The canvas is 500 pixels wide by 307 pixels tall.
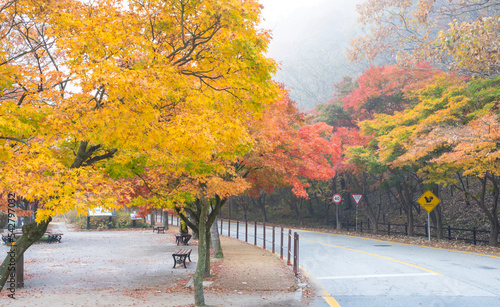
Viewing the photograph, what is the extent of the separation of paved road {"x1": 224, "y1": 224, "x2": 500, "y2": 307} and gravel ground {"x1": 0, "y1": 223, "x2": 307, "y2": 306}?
1.14 meters

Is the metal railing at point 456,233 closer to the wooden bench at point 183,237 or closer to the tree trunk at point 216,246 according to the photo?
the tree trunk at point 216,246

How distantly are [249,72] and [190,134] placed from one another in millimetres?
1828

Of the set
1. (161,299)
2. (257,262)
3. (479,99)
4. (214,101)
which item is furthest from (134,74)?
(479,99)

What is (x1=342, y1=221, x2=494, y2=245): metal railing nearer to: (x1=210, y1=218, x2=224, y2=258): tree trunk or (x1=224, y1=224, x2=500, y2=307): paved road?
(x1=224, y1=224, x2=500, y2=307): paved road

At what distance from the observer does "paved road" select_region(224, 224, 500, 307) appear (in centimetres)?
804

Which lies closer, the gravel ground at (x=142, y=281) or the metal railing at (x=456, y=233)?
the gravel ground at (x=142, y=281)

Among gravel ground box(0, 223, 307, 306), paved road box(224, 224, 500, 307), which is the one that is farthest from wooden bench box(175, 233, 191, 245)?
paved road box(224, 224, 500, 307)

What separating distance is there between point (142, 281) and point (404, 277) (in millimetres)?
7646

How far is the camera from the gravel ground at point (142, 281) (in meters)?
8.62

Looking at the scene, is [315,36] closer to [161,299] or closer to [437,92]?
[437,92]

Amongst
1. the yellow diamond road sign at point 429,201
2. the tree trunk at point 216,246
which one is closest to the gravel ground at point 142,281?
the tree trunk at point 216,246

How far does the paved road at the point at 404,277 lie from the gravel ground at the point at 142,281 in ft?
3.74

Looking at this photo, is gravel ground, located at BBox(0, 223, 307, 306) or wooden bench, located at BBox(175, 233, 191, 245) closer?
gravel ground, located at BBox(0, 223, 307, 306)

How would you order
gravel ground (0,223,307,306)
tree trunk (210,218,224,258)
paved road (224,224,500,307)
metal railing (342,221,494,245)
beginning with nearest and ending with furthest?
paved road (224,224,500,307), gravel ground (0,223,307,306), tree trunk (210,218,224,258), metal railing (342,221,494,245)
